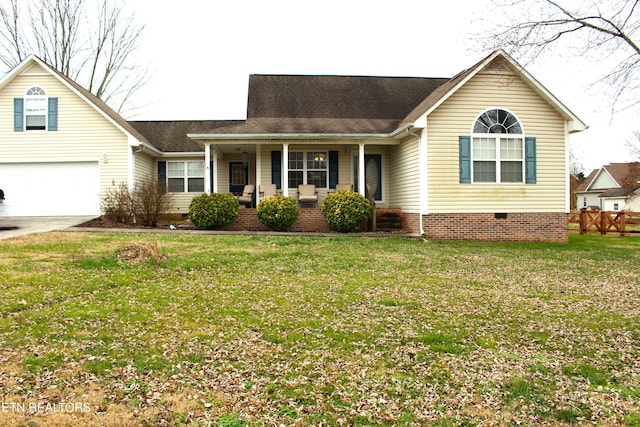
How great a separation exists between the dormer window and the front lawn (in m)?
8.85

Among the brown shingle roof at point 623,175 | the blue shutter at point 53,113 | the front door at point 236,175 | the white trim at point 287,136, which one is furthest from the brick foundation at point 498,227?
the brown shingle roof at point 623,175

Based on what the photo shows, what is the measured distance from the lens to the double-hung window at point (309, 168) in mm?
16797

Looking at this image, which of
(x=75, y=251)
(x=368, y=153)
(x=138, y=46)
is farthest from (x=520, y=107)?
(x=138, y=46)

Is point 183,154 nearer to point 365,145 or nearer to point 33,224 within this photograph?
point 33,224

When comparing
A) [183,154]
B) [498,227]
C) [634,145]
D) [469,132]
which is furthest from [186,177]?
[634,145]

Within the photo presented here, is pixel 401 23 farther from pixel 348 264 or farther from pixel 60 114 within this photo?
pixel 60 114

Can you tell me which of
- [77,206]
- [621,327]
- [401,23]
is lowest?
[621,327]

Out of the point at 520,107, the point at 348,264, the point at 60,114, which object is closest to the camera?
the point at 348,264

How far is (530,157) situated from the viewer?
46.3 ft

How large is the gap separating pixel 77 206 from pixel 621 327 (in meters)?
16.4

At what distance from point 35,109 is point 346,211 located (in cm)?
1144

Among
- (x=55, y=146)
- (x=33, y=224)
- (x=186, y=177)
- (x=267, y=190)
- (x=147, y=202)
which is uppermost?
(x=55, y=146)

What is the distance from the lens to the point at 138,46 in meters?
28.6

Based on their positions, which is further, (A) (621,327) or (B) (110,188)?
(B) (110,188)
